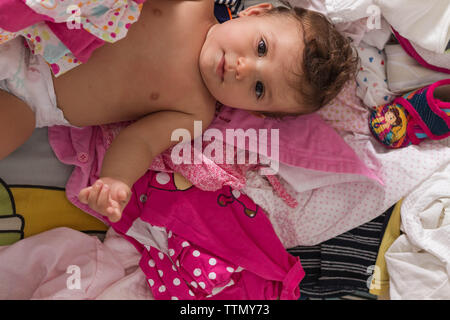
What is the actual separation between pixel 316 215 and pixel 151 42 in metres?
0.71

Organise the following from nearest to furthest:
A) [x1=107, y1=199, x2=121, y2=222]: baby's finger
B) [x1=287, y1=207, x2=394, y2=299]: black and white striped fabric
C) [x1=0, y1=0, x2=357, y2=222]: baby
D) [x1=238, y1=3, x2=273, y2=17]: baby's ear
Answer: [x1=107, y1=199, x2=121, y2=222]: baby's finger < [x1=0, y1=0, x2=357, y2=222]: baby < [x1=238, y1=3, x2=273, y2=17]: baby's ear < [x1=287, y1=207, x2=394, y2=299]: black and white striped fabric

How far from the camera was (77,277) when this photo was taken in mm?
1193

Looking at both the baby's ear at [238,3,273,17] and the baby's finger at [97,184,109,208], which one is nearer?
the baby's finger at [97,184,109,208]

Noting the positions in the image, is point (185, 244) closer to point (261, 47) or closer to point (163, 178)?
point (163, 178)

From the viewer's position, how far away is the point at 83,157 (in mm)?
1225

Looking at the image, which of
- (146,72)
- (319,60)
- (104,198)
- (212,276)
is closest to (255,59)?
(319,60)

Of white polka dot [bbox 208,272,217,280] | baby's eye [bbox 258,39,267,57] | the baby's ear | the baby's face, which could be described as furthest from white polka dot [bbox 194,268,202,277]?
the baby's ear

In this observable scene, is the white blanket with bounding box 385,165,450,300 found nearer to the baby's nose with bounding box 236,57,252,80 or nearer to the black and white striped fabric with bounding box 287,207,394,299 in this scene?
the black and white striped fabric with bounding box 287,207,394,299

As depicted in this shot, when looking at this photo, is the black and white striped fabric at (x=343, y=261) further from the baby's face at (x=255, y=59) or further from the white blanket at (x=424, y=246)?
the baby's face at (x=255, y=59)

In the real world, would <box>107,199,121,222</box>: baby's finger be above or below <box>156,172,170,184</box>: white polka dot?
above

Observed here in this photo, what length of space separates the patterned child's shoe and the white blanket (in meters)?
0.13

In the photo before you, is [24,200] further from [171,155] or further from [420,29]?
[420,29]

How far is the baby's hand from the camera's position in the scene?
934mm
